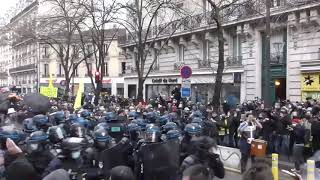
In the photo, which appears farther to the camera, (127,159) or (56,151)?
(127,159)

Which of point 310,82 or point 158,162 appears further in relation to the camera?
point 310,82

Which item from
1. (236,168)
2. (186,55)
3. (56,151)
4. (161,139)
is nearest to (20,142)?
(56,151)

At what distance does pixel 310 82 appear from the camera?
79.7 ft

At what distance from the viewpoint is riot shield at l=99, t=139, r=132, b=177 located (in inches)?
267

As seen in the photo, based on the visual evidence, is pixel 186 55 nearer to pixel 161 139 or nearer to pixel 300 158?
pixel 300 158

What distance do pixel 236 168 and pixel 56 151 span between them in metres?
7.59

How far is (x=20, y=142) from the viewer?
7254mm

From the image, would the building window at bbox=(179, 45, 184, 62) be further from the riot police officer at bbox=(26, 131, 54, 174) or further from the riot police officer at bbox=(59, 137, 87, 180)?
the riot police officer at bbox=(59, 137, 87, 180)

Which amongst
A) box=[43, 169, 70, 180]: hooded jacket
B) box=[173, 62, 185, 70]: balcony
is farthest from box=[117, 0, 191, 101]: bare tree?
box=[43, 169, 70, 180]: hooded jacket

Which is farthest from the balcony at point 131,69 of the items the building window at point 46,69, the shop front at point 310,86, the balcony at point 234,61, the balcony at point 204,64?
the building window at point 46,69

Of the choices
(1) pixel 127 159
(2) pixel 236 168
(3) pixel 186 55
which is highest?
(3) pixel 186 55

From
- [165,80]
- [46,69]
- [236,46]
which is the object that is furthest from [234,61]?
[46,69]

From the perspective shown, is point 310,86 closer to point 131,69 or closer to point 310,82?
point 310,82

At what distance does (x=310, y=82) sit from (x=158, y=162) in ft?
61.7
